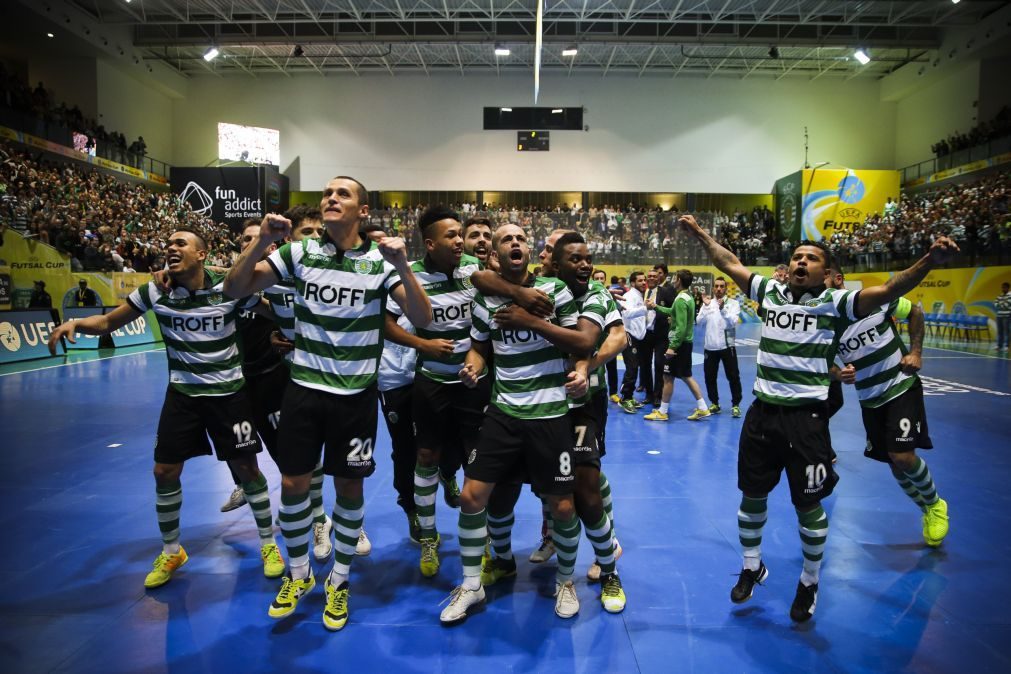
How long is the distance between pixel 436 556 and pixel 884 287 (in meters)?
2.91

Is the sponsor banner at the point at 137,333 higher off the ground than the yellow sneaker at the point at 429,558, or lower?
higher

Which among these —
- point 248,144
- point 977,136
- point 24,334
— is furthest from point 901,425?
point 248,144

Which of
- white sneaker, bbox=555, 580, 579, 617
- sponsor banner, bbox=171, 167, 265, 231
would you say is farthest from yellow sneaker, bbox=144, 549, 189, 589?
sponsor banner, bbox=171, 167, 265, 231

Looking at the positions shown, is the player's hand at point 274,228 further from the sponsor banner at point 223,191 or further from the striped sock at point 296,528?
the sponsor banner at point 223,191

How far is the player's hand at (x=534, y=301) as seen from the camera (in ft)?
9.55

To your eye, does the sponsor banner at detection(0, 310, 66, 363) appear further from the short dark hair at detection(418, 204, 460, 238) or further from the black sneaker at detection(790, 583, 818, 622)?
the black sneaker at detection(790, 583, 818, 622)

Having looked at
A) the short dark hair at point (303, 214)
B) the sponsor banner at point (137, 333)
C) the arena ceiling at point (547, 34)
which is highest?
the arena ceiling at point (547, 34)

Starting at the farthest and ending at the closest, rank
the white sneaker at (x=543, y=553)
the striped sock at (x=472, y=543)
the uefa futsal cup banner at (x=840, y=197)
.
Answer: the uefa futsal cup banner at (x=840, y=197)
the white sneaker at (x=543, y=553)
the striped sock at (x=472, y=543)

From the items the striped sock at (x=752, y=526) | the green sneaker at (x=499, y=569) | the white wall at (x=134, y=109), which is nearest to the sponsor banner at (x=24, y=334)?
the green sneaker at (x=499, y=569)

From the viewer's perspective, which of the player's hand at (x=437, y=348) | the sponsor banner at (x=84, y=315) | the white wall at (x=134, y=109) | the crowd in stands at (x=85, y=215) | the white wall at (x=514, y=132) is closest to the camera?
the player's hand at (x=437, y=348)

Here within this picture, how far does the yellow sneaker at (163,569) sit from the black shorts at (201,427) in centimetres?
60

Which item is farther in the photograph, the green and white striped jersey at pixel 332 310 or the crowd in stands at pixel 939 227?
the crowd in stands at pixel 939 227

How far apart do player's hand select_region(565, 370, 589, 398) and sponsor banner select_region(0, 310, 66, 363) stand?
13.2 metres

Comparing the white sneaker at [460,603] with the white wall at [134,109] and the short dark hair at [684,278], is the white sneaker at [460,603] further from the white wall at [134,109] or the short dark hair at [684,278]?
the white wall at [134,109]
